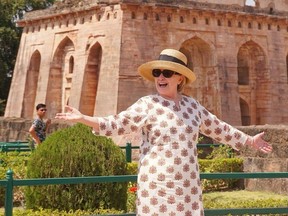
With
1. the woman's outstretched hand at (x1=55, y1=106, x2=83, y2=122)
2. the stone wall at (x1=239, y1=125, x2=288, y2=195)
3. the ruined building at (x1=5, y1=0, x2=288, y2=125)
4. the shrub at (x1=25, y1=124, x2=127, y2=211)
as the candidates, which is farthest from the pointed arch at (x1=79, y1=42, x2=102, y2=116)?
the woman's outstretched hand at (x1=55, y1=106, x2=83, y2=122)

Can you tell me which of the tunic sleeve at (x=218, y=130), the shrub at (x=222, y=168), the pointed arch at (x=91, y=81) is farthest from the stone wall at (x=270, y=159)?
the pointed arch at (x=91, y=81)

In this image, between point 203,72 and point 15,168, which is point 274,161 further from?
point 203,72

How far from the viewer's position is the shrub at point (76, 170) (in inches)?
305

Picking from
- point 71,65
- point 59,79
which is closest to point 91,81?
point 71,65

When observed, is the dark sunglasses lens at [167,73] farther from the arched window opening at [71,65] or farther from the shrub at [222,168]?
the arched window opening at [71,65]

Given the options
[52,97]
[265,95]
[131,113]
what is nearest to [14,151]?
[131,113]

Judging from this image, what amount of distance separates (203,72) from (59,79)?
7.21 m

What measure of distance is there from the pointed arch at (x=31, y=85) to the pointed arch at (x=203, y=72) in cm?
812

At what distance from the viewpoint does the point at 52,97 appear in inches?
1083

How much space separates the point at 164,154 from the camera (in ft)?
15.2

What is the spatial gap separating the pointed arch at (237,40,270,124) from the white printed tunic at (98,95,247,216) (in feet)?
75.8

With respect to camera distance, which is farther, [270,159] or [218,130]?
[270,159]

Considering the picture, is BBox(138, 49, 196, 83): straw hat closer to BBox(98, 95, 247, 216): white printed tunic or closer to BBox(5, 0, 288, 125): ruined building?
BBox(98, 95, 247, 216): white printed tunic

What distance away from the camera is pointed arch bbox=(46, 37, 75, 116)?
89.4 feet
